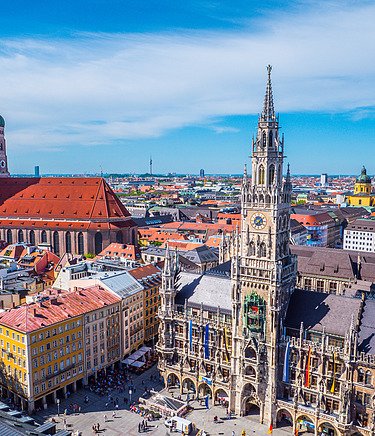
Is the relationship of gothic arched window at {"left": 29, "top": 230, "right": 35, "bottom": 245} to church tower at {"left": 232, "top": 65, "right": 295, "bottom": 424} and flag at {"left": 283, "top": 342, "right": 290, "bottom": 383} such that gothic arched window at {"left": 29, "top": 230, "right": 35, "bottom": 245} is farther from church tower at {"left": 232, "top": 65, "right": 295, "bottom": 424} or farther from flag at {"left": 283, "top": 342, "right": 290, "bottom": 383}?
flag at {"left": 283, "top": 342, "right": 290, "bottom": 383}

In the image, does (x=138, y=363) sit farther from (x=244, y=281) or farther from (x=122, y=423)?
(x=244, y=281)

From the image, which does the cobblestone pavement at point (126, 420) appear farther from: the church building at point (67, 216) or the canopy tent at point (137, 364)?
the church building at point (67, 216)

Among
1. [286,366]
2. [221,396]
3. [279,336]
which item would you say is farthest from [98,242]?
[286,366]

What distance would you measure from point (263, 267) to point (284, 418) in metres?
26.5

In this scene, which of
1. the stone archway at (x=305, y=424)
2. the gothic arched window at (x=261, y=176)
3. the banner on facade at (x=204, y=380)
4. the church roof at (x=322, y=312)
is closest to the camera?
the church roof at (x=322, y=312)

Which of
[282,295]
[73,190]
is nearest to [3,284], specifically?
[282,295]

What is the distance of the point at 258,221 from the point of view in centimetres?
7088

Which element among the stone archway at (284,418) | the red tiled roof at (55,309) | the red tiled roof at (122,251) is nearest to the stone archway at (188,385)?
the stone archway at (284,418)

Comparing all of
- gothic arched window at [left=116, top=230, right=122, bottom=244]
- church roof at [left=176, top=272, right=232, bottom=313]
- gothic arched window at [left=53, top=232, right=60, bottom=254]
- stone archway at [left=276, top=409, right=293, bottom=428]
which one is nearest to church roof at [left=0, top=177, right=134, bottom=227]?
gothic arched window at [left=116, top=230, right=122, bottom=244]

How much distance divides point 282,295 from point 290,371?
41.2 feet

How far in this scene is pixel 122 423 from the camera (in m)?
72.4

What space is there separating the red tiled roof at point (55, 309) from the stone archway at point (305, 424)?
42984 mm

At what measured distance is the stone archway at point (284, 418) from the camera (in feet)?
233

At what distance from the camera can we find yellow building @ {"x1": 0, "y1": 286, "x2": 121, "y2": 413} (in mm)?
73875
